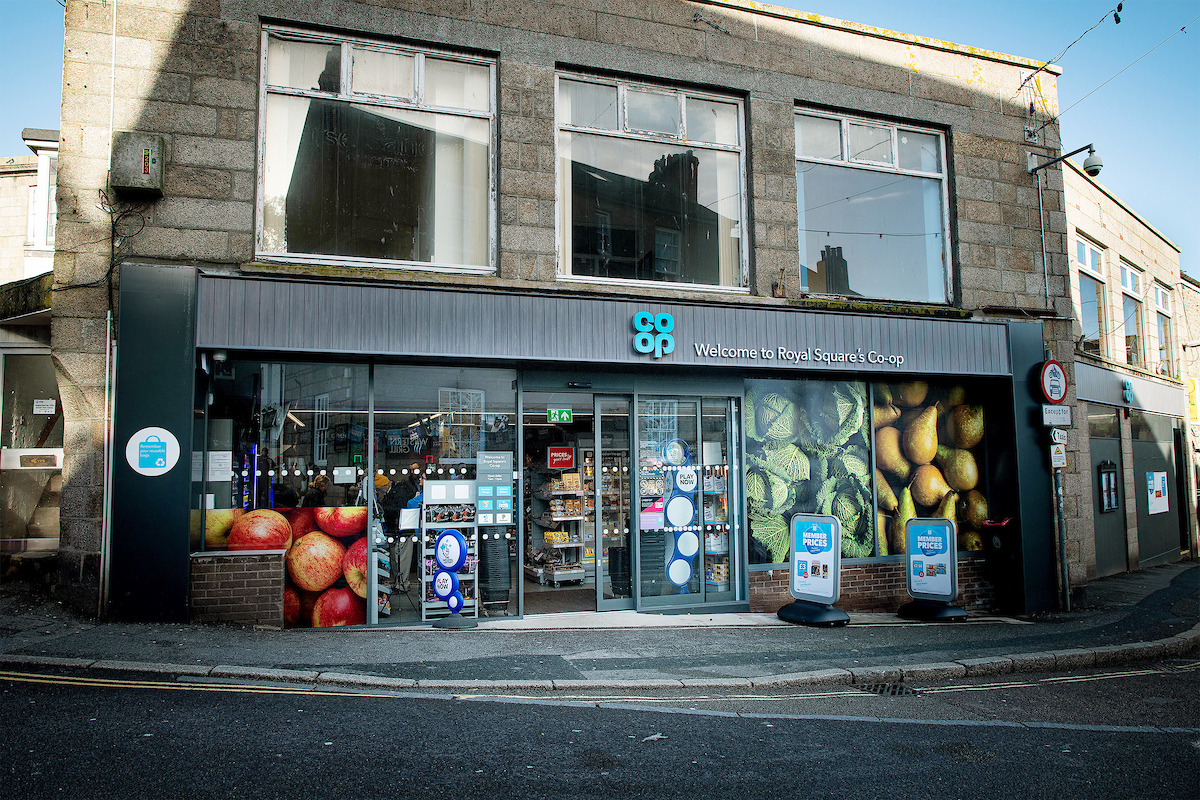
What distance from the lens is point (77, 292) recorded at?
7.78m

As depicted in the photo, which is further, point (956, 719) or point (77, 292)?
point (77, 292)

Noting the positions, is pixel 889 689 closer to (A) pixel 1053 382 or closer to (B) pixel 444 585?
(B) pixel 444 585

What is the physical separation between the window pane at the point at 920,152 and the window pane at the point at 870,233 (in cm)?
19

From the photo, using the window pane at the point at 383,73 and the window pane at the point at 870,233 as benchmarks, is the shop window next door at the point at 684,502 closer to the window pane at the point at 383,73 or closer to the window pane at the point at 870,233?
the window pane at the point at 870,233

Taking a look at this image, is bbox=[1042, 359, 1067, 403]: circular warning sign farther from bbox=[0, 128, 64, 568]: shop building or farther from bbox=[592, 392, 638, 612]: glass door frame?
bbox=[0, 128, 64, 568]: shop building

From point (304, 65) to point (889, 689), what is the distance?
29.4ft

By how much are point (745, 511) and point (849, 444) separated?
1.95 m

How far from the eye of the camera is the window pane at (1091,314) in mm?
14664

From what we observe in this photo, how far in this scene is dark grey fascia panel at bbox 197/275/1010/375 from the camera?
8.07m

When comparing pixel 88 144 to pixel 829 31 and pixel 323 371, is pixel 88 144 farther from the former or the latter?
pixel 829 31

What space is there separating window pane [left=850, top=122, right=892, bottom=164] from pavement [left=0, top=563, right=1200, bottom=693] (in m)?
6.53

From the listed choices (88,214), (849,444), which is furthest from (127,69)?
(849,444)

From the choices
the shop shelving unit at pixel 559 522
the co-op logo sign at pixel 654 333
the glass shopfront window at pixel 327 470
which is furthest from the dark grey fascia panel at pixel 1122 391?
the glass shopfront window at pixel 327 470

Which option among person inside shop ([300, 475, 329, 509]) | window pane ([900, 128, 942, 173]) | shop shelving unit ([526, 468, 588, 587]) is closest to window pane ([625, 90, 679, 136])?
window pane ([900, 128, 942, 173])
